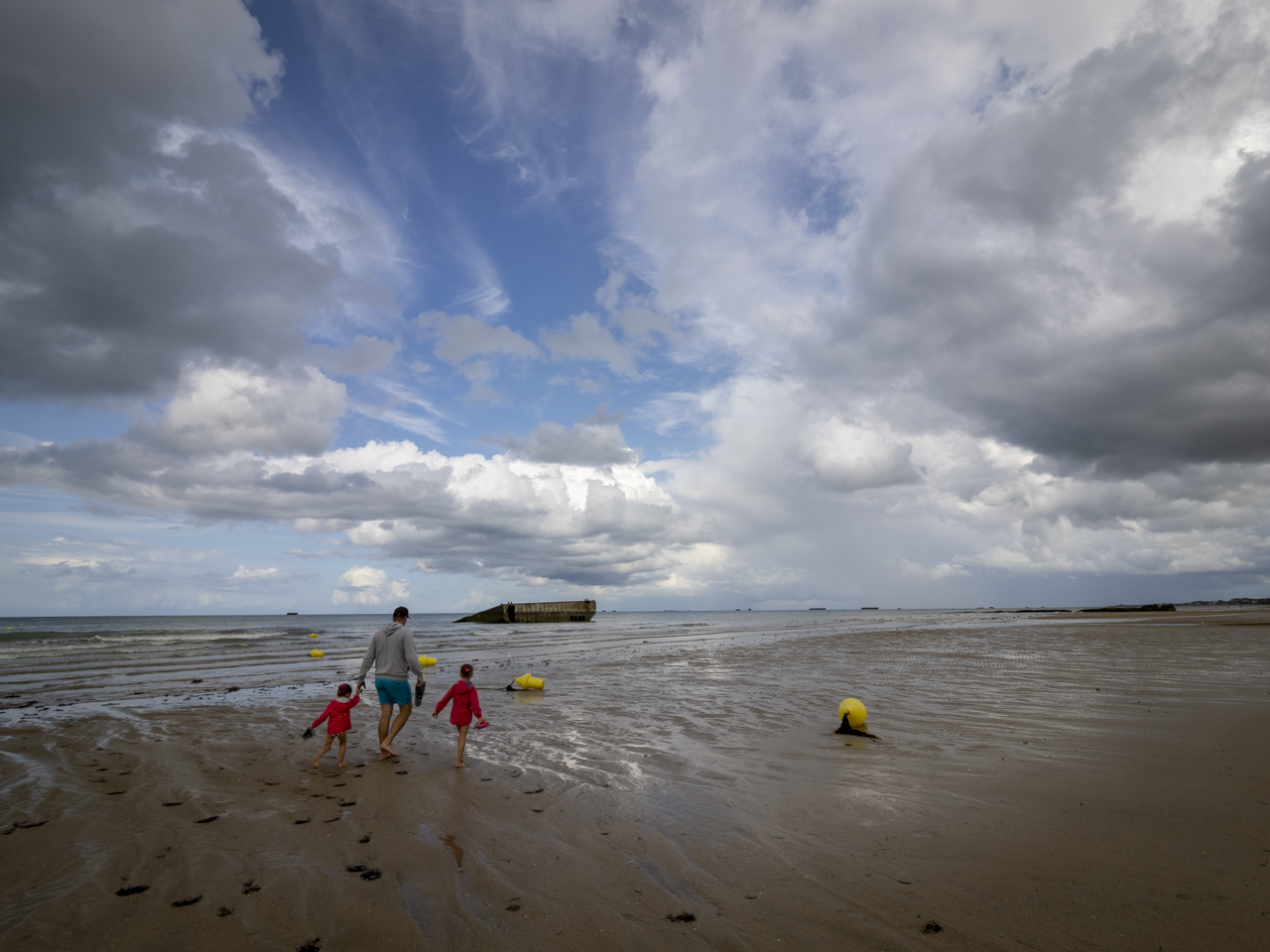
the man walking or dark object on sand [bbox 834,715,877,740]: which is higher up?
the man walking

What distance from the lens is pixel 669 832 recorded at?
6.12m

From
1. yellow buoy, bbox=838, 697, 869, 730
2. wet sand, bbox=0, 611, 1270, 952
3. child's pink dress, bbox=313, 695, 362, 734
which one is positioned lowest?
wet sand, bbox=0, 611, 1270, 952

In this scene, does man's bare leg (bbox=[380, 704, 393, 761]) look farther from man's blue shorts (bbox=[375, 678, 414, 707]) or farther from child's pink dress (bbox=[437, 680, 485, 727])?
child's pink dress (bbox=[437, 680, 485, 727])

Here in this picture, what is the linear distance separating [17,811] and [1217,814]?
13.1 m

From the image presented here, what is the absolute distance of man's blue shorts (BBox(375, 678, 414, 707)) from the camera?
9.88 m

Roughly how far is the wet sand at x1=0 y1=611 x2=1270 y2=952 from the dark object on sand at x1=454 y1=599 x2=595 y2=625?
74.5 meters

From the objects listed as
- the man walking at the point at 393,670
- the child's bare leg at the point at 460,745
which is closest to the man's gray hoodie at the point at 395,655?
the man walking at the point at 393,670

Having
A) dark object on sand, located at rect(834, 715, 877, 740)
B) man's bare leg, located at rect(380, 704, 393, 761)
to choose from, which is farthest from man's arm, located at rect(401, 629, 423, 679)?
dark object on sand, located at rect(834, 715, 877, 740)

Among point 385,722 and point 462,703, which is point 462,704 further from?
point 385,722

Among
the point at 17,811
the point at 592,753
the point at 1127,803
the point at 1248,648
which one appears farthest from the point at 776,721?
the point at 1248,648

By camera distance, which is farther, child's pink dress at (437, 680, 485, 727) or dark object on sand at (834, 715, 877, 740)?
dark object on sand at (834, 715, 877, 740)

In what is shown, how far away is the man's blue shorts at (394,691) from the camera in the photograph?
9.88m

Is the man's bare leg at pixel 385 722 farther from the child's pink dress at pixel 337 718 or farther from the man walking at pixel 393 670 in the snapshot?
the child's pink dress at pixel 337 718

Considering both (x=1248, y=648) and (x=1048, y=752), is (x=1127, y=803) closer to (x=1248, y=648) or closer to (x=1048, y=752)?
(x=1048, y=752)
